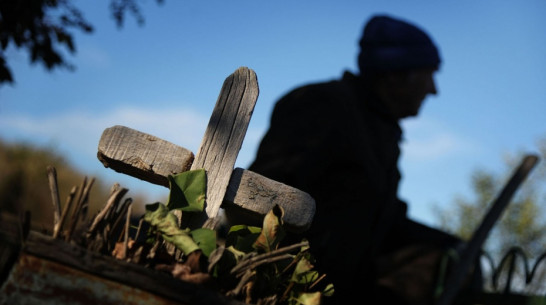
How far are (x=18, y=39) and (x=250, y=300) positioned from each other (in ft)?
10.7

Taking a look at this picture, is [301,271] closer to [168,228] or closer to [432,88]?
[168,228]

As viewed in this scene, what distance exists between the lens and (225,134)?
166 centimetres

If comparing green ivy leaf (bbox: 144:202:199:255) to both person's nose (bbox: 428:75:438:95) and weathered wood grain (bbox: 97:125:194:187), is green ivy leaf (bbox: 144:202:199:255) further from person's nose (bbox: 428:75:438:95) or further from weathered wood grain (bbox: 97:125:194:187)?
person's nose (bbox: 428:75:438:95)

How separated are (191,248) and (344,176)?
178cm

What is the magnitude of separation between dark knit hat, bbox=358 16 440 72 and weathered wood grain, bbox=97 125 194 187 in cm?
218

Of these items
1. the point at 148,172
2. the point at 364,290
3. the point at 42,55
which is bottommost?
the point at 364,290

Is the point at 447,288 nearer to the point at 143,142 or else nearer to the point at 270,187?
the point at 270,187

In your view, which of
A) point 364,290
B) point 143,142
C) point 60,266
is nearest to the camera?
point 60,266

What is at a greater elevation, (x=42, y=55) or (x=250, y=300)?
(x=42, y=55)

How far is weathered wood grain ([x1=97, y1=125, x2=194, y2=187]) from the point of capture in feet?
5.16

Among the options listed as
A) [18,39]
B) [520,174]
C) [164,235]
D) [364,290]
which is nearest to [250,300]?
[164,235]

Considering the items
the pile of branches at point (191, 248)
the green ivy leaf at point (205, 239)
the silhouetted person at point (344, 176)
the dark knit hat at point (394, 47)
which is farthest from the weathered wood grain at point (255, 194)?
the dark knit hat at point (394, 47)

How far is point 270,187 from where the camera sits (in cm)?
165

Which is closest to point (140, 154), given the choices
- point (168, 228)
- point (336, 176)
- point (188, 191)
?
point (188, 191)
